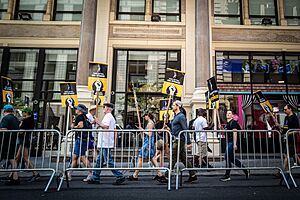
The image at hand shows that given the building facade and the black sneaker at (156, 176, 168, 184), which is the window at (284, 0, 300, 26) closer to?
the building facade

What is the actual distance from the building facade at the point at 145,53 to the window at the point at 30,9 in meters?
0.06

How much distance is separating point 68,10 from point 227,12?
915cm

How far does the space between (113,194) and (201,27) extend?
31.6ft

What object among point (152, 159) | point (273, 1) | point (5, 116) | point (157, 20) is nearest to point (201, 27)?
point (157, 20)

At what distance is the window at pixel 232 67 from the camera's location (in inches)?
510

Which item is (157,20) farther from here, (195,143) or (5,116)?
(5,116)

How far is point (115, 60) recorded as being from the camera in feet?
42.9

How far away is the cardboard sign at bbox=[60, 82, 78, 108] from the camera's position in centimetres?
898

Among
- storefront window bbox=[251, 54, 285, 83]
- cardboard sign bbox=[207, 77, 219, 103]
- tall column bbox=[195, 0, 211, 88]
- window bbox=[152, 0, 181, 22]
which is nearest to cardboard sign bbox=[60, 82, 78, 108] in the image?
cardboard sign bbox=[207, 77, 219, 103]

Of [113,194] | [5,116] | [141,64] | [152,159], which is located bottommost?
[113,194]

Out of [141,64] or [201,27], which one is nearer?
[201,27]

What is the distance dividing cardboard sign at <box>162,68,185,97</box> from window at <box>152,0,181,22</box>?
6.57 metres

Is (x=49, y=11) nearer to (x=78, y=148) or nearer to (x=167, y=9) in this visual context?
(x=167, y=9)

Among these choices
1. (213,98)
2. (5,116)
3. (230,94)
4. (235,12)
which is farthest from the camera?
(235,12)
